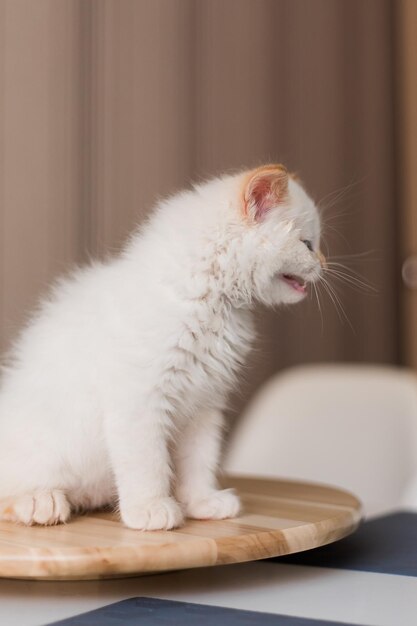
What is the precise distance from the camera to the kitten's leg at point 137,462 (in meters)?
0.91

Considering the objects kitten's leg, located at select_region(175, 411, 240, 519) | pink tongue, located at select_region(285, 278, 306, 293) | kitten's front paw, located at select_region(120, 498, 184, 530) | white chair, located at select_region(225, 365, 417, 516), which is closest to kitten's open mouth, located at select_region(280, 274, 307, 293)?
pink tongue, located at select_region(285, 278, 306, 293)

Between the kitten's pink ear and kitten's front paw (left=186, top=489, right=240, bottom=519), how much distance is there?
0.33 metres

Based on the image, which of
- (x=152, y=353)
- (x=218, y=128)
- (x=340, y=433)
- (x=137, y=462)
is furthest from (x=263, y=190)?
(x=218, y=128)

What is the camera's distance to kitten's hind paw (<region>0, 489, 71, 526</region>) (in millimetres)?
908

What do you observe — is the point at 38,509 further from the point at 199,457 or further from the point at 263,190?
the point at 263,190

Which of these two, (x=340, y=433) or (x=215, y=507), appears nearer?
(x=215, y=507)

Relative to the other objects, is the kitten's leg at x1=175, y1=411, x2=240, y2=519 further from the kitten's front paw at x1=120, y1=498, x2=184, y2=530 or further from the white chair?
the white chair

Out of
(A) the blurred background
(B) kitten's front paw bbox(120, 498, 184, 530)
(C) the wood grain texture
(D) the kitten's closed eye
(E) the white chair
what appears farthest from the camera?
(E) the white chair

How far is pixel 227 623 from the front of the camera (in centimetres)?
73

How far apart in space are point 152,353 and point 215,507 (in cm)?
20

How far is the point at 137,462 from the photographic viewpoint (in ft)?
3.03

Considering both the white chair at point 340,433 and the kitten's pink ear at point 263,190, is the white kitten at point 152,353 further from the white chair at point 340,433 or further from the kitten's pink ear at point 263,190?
the white chair at point 340,433

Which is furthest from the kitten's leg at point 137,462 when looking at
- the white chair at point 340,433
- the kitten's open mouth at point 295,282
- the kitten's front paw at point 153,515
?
the white chair at point 340,433

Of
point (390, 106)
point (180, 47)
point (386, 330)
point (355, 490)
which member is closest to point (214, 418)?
point (355, 490)
